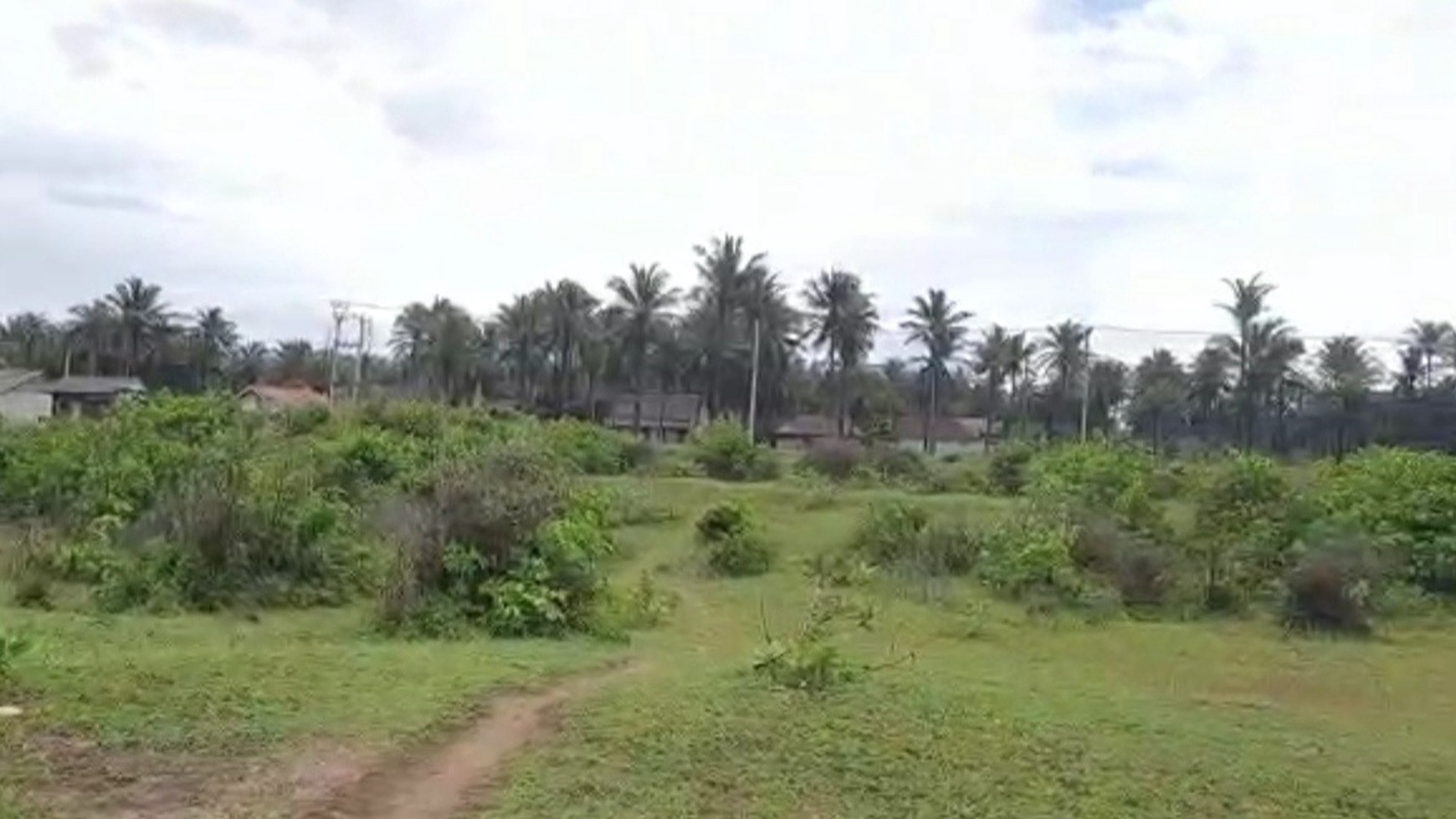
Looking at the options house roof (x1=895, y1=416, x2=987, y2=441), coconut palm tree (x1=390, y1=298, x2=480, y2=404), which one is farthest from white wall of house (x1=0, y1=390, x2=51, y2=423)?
house roof (x1=895, y1=416, x2=987, y2=441)

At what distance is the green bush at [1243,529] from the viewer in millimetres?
20703

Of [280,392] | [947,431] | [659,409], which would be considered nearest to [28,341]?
[280,392]

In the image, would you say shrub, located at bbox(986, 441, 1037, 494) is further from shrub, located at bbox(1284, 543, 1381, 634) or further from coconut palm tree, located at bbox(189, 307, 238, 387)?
coconut palm tree, located at bbox(189, 307, 238, 387)

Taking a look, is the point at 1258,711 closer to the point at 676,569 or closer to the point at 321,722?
the point at 321,722

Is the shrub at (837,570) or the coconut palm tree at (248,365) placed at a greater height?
the coconut palm tree at (248,365)

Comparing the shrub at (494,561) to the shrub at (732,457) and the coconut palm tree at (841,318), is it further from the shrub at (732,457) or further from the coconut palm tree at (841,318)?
the coconut palm tree at (841,318)

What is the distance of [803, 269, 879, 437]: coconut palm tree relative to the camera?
6247 cm

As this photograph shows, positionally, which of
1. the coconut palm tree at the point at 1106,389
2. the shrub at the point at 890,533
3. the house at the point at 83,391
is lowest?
the shrub at the point at 890,533

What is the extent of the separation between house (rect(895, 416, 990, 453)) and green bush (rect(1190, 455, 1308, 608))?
32721 mm

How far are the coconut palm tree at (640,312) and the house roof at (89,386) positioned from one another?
65.4 ft

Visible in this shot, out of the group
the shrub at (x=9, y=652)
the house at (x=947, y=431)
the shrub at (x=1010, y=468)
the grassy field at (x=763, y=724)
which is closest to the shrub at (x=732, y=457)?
the shrub at (x=1010, y=468)

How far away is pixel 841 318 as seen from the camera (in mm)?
62750

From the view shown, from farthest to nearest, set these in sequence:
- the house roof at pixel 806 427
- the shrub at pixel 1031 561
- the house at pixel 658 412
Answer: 1. the house at pixel 658 412
2. the house roof at pixel 806 427
3. the shrub at pixel 1031 561

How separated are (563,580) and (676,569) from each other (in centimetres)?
824
